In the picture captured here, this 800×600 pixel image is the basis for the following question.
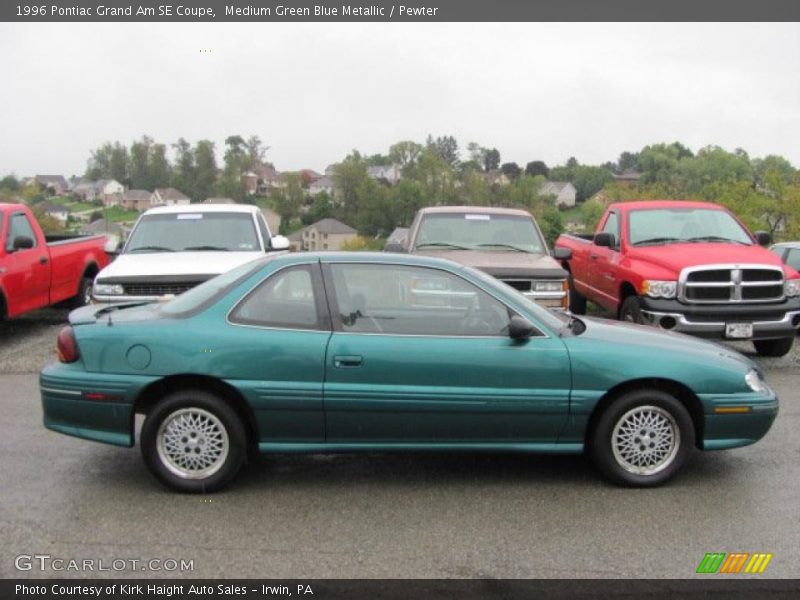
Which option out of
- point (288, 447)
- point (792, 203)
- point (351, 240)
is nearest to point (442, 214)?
point (351, 240)

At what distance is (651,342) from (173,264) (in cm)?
561

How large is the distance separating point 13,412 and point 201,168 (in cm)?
1269

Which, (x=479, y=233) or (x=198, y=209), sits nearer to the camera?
(x=479, y=233)

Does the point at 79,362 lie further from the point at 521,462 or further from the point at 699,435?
the point at 699,435

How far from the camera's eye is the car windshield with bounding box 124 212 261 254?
983 centimetres

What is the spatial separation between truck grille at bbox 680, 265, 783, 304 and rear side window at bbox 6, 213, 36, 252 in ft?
26.8

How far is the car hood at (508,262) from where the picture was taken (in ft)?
28.4

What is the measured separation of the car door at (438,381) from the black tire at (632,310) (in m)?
4.39

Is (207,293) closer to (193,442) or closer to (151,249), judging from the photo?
(193,442)

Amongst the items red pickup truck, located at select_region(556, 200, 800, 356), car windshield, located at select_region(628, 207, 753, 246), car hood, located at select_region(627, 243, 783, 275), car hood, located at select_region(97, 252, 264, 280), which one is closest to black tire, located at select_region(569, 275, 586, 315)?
red pickup truck, located at select_region(556, 200, 800, 356)

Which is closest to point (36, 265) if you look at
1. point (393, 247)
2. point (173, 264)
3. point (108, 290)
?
point (108, 290)

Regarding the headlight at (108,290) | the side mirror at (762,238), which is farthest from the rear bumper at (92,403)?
the side mirror at (762,238)

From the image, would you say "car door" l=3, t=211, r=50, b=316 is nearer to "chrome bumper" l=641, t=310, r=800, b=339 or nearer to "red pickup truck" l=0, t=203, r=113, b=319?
"red pickup truck" l=0, t=203, r=113, b=319

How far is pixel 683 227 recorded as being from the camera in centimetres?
1005
